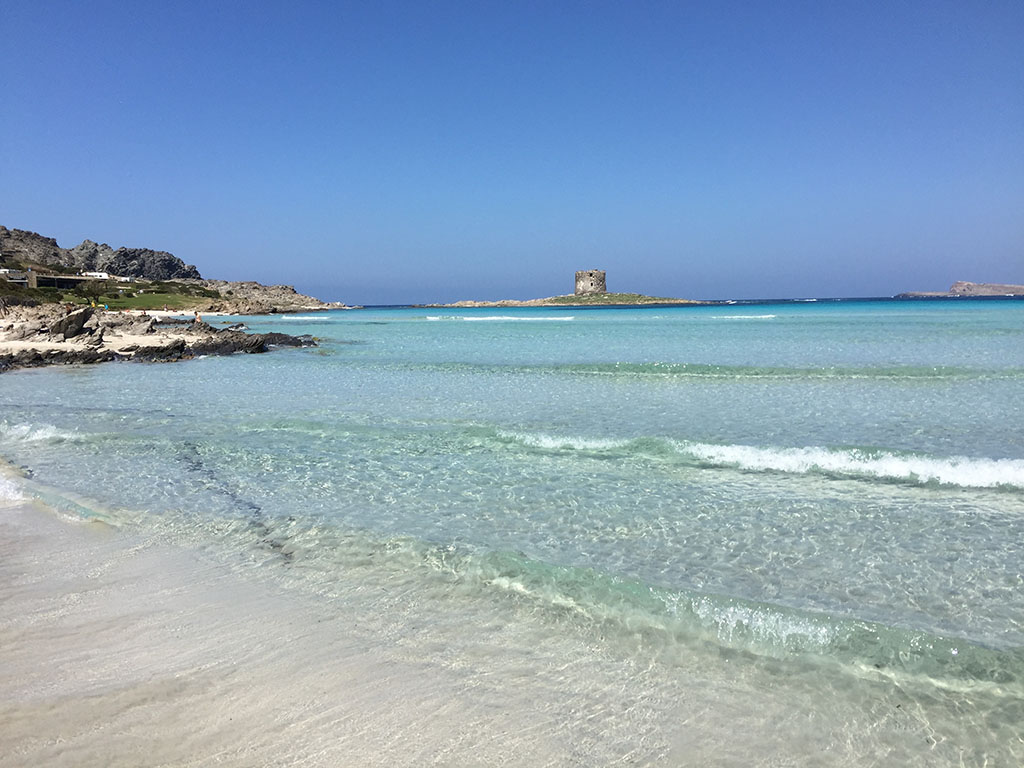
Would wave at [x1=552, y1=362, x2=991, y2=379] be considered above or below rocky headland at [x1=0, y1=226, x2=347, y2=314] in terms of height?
below

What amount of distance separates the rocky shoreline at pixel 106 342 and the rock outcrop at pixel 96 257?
11698 centimetres

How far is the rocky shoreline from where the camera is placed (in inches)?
984

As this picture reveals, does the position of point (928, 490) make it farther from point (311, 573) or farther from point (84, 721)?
point (84, 721)

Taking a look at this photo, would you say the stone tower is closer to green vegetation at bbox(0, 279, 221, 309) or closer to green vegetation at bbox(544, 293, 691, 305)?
green vegetation at bbox(544, 293, 691, 305)

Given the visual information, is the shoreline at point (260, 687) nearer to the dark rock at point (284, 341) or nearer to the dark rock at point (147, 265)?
the dark rock at point (284, 341)

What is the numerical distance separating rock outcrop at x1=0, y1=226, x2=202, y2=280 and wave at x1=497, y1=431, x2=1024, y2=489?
150125 mm

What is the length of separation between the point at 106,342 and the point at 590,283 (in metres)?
125

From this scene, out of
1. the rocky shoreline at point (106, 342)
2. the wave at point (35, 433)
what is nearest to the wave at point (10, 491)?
the wave at point (35, 433)

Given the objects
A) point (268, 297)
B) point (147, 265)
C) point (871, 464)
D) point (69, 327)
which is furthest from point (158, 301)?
point (147, 265)

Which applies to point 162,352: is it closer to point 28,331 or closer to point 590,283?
point 28,331

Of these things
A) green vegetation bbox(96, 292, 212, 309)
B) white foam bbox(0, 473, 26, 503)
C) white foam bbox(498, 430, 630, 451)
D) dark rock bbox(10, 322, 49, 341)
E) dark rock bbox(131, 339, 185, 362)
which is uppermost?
green vegetation bbox(96, 292, 212, 309)

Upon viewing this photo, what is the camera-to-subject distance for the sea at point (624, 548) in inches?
132

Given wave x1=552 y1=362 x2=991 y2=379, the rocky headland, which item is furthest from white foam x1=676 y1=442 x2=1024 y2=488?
the rocky headland

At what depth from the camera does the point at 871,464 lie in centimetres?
842
